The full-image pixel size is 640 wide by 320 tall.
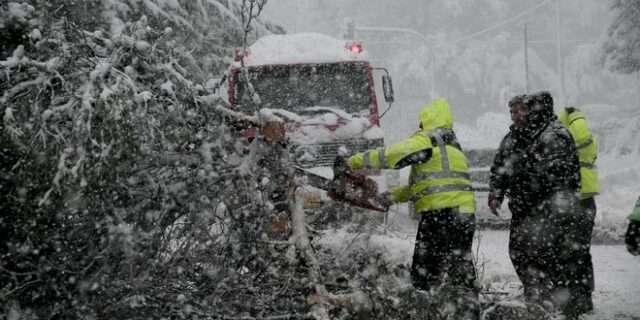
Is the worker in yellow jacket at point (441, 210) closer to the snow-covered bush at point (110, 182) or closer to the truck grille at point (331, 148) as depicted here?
the snow-covered bush at point (110, 182)

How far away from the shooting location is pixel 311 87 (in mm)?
7266

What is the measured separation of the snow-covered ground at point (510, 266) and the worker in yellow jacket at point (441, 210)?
0.75ft

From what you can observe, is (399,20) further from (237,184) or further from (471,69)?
(237,184)

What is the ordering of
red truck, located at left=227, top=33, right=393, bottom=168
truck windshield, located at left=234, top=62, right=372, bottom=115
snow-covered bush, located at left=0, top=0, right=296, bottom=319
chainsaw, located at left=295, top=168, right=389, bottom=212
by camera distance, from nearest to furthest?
snow-covered bush, located at left=0, top=0, right=296, bottom=319
chainsaw, located at left=295, top=168, right=389, bottom=212
red truck, located at left=227, top=33, right=393, bottom=168
truck windshield, located at left=234, top=62, right=372, bottom=115

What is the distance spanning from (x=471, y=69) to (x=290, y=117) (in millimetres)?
31095

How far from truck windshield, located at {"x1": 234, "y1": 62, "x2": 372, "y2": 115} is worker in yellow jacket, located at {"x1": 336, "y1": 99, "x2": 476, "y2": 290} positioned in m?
3.13

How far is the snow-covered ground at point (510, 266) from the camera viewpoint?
4.33 meters

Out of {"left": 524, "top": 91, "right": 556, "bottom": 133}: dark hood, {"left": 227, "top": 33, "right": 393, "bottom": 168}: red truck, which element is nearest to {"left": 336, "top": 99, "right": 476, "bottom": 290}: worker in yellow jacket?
{"left": 524, "top": 91, "right": 556, "bottom": 133}: dark hood

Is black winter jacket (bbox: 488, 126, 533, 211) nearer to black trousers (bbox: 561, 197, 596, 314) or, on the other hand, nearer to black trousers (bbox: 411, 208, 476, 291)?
black trousers (bbox: 561, 197, 596, 314)

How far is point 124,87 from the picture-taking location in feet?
9.07

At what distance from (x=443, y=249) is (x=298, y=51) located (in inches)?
167

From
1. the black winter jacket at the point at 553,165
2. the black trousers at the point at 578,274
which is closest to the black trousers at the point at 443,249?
the black winter jacket at the point at 553,165

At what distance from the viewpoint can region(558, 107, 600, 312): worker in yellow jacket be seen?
13.9 ft

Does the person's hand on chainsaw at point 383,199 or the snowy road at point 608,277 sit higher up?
the person's hand on chainsaw at point 383,199
